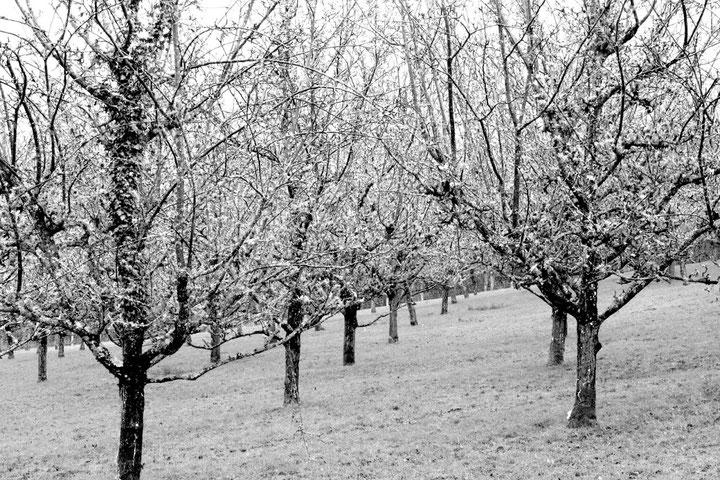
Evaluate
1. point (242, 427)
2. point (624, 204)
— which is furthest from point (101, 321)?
point (242, 427)

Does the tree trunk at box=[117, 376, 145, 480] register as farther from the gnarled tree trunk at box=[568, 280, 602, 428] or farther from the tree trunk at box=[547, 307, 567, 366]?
the tree trunk at box=[547, 307, 567, 366]

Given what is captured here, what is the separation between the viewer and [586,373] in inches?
528

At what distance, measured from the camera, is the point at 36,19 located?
7.49 metres

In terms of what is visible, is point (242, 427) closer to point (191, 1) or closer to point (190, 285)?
point (190, 285)

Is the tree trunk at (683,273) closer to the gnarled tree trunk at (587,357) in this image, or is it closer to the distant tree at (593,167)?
the distant tree at (593,167)

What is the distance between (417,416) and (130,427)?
10.6 metres

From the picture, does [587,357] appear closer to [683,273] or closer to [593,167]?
[593,167]

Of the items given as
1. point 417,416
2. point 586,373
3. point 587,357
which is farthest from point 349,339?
point 587,357

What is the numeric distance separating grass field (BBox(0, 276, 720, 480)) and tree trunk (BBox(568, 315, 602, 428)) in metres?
0.40

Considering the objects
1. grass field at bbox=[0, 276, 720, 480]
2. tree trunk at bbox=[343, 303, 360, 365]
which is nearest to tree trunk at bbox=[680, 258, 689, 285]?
grass field at bbox=[0, 276, 720, 480]

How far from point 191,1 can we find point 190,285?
3.28 meters

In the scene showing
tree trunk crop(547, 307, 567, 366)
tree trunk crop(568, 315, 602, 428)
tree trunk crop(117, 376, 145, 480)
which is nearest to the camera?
tree trunk crop(117, 376, 145, 480)

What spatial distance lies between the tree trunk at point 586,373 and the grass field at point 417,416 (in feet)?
1.30

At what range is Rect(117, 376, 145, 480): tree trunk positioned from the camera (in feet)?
26.0
